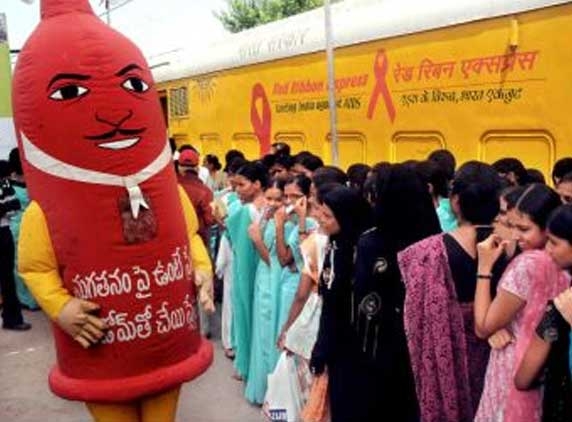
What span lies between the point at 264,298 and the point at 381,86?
2.10m

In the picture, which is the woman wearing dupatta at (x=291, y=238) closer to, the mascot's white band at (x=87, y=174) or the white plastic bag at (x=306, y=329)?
the white plastic bag at (x=306, y=329)

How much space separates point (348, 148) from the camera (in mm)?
6492

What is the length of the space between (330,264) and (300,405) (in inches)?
39.3

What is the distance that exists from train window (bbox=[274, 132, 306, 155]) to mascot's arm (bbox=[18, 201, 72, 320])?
4317 millimetres

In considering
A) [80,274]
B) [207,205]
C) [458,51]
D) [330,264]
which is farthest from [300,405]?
[458,51]

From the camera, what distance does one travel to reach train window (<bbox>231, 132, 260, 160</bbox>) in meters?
8.27

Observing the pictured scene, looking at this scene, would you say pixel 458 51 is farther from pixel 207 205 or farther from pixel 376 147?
pixel 207 205

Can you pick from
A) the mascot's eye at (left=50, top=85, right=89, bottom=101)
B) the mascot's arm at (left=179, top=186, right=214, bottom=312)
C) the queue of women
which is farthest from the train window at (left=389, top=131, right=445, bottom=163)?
the mascot's eye at (left=50, top=85, right=89, bottom=101)

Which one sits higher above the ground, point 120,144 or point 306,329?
point 120,144

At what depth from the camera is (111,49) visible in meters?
3.11

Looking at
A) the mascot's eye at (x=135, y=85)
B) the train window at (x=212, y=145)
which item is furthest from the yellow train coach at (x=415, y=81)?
the mascot's eye at (x=135, y=85)

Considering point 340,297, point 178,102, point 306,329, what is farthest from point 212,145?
point 340,297

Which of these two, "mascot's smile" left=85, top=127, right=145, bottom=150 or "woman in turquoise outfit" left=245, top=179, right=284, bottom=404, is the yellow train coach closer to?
"woman in turquoise outfit" left=245, top=179, right=284, bottom=404

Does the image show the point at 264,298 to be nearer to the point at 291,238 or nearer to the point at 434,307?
the point at 291,238
